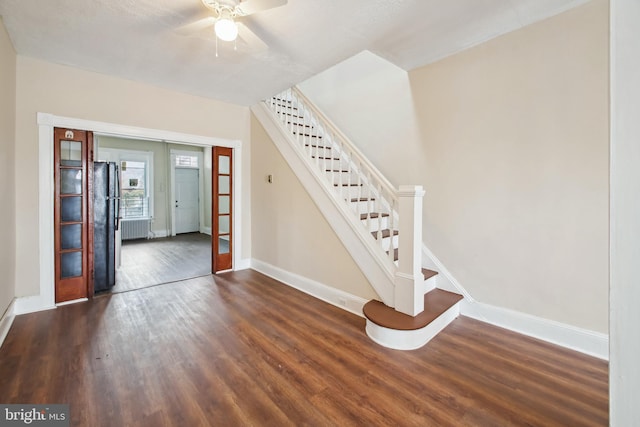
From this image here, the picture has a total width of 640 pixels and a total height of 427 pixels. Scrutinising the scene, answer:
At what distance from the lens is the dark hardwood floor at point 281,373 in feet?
5.25

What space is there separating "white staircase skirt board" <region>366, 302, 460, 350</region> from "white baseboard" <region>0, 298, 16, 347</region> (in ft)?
10.3

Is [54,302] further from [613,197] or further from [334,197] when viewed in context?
[613,197]

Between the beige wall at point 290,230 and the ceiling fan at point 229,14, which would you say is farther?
the beige wall at point 290,230

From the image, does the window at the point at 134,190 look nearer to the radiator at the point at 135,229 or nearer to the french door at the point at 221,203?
the radiator at the point at 135,229

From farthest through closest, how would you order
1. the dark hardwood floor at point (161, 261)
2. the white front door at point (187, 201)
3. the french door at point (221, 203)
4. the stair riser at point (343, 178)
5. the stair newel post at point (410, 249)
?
the white front door at point (187, 201) → the french door at point (221, 203) → the dark hardwood floor at point (161, 261) → the stair riser at point (343, 178) → the stair newel post at point (410, 249)

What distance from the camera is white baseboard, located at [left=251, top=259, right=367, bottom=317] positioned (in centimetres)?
300

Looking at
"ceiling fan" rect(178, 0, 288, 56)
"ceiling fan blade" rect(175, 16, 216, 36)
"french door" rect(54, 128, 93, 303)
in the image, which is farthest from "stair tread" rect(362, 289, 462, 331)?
"french door" rect(54, 128, 93, 303)

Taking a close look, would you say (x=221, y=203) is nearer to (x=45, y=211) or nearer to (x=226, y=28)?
(x=45, y=211)

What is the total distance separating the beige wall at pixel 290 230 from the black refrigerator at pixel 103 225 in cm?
192

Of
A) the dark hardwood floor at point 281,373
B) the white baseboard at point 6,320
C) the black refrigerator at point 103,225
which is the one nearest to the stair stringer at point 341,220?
the dark hardwood floor at point 281,373

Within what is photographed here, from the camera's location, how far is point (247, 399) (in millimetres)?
1716

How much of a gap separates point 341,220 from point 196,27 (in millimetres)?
2233

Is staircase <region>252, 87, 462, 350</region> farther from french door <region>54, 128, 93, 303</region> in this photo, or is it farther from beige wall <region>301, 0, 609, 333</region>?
french door <region>54, 128, 93, 303</region>

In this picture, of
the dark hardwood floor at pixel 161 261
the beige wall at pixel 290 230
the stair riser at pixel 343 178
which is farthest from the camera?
the dark hardwood floor at pixel 161 261
